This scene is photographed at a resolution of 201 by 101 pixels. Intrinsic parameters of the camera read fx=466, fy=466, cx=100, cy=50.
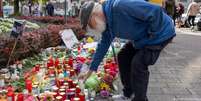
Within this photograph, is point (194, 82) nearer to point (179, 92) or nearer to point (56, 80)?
point (179, 92)

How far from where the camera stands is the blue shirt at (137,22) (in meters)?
4.57

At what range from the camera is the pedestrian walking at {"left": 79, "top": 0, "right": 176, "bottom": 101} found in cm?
458

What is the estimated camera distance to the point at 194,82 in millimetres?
6992

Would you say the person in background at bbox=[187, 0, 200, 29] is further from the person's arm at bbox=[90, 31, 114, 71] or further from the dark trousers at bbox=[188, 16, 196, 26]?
the person's arm at bbox=[90, 31, 114, 71]

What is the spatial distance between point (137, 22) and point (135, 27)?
0.06 meters

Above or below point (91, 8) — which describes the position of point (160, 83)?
below

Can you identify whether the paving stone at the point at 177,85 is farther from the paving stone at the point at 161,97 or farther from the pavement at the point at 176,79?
the paving stone at the point at 161,97

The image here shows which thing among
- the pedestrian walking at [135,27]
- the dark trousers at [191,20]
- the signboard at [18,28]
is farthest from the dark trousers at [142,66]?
the dark trousers at [191,20]

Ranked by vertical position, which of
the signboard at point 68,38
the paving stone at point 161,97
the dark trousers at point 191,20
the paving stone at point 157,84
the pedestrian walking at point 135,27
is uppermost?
the pedestrian walking at point 135,27

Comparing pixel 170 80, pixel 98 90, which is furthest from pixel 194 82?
pixel 98 90

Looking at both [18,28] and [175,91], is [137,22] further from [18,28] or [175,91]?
[18,28]

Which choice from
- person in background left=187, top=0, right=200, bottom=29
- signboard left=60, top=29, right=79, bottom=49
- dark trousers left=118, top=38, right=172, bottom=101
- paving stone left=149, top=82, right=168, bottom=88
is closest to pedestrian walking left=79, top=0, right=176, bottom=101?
dark trousers left=118, top=38, right=172, bottom=101

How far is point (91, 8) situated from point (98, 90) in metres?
1.57

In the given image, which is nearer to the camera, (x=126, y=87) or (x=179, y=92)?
(x=126, y=87)
